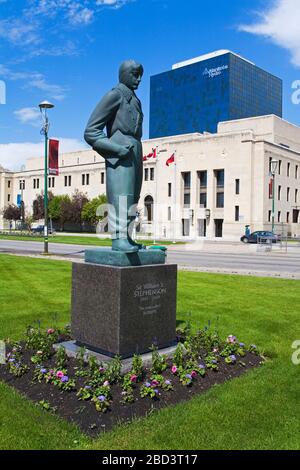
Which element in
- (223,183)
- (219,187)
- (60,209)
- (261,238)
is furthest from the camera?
(60,209)

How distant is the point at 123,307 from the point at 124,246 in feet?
3.10

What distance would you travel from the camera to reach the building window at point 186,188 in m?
72.7

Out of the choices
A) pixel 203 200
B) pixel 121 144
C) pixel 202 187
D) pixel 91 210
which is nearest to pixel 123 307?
pixel 121 144

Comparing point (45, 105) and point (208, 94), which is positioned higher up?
point (208, 94)

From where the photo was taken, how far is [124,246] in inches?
264

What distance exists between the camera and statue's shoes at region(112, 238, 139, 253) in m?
6.68

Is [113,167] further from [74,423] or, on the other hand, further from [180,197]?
[180,197]

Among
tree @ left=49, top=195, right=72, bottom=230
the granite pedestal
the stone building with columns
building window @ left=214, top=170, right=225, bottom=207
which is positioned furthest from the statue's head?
tree @ left=49, top=195, right=72, bottom=230

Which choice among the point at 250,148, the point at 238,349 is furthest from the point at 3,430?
the point at 250,148

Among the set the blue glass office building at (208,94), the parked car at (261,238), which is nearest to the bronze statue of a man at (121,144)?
the parked car at (261,238)

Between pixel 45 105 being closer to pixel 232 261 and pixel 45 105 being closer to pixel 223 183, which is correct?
pixel 232 261

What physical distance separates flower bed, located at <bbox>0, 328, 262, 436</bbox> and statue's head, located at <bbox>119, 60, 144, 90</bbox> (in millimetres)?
3989

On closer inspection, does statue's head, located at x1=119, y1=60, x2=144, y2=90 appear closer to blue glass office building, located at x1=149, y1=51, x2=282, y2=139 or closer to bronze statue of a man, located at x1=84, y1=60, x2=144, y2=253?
bronze statue of a man, located at x1=84, y1=60, x2=144, y2=253

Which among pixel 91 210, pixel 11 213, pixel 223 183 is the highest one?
pixel 223 183
